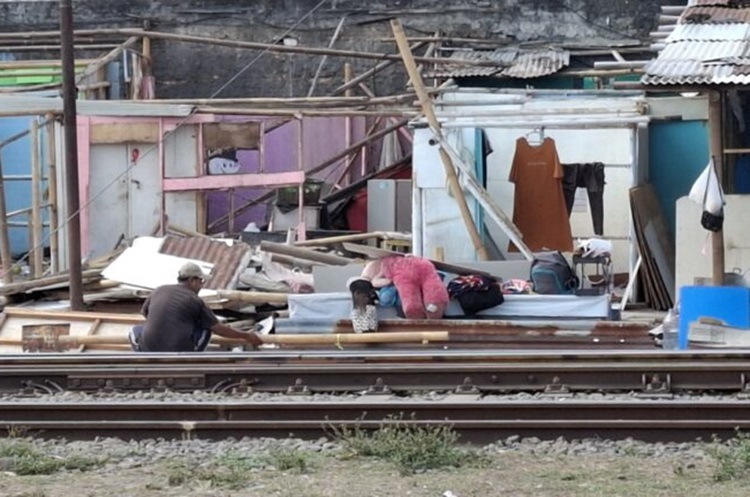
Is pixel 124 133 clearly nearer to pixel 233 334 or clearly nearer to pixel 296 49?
pixel 296 49

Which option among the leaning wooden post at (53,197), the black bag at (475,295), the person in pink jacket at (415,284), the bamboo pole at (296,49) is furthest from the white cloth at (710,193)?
the bamboo pole at (296,49)

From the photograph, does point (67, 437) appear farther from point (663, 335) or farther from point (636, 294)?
point (636, 294)

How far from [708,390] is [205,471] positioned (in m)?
3.80

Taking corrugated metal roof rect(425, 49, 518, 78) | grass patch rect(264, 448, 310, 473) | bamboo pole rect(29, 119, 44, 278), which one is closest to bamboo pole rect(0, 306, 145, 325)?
bamboo pole rect(29, 119, 44, 278)

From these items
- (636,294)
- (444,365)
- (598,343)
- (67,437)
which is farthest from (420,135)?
(67,437)

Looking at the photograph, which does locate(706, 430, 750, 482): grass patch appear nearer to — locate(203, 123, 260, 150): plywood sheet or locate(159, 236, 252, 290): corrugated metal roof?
locate(159, 236, 252, 290): corrugated metal roof

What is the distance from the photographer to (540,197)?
63.3 ft

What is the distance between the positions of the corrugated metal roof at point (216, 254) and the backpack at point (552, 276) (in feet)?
11.0

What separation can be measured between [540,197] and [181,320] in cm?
739

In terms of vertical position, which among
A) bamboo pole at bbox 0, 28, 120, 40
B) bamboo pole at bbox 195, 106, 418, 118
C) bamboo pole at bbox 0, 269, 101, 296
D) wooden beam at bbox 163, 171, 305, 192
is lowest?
bamboo pole at bbox 0, 269, 101, 296

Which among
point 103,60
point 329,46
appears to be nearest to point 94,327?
point 103,60

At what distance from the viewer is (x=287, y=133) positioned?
26031 millimetres

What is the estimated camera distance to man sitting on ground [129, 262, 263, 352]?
42.0ft

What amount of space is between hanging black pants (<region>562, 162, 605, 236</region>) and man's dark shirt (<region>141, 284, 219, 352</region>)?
7.49 meters
